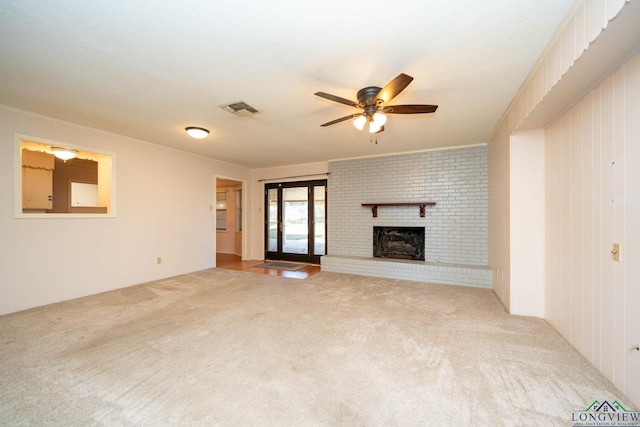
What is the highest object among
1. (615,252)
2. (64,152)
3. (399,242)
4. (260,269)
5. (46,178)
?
(64,152)

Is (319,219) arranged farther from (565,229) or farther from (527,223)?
(565,229)

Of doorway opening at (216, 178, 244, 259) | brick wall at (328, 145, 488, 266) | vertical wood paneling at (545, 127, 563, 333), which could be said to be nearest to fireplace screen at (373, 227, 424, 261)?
brick wall at (328, 145, 488, 266)

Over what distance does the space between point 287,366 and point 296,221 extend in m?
4.56

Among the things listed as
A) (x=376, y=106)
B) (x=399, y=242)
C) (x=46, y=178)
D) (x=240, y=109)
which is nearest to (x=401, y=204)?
(x=399, y=242)

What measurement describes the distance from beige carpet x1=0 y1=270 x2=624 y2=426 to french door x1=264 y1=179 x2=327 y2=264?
9.43 feet

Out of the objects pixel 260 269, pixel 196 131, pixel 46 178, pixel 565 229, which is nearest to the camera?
pixel 565 229

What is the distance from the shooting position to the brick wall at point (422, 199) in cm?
Answer: 446

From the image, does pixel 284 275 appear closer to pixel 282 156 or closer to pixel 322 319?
pixel 322 319

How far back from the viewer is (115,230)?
3.92 metres

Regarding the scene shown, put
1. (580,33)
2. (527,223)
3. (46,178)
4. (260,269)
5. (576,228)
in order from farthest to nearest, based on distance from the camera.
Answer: (260,269) → (46,178) → (527,223) → (576,228) → (580,33)

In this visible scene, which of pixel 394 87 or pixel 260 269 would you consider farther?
pixel 260 269

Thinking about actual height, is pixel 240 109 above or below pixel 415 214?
above

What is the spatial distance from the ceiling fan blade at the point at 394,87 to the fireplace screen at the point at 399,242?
3.48 meters

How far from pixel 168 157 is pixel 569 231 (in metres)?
5.94
